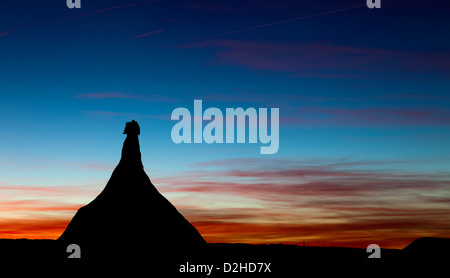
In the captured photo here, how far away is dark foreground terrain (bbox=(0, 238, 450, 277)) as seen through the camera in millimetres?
67938

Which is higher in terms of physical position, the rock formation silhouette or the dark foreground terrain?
the rock formation silhouette

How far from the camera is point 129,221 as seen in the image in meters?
70.8

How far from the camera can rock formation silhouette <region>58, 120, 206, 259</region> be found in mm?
69250

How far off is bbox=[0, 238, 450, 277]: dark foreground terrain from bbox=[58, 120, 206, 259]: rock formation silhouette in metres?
0.64

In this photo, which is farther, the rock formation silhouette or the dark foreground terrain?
the rock formation silhouette
